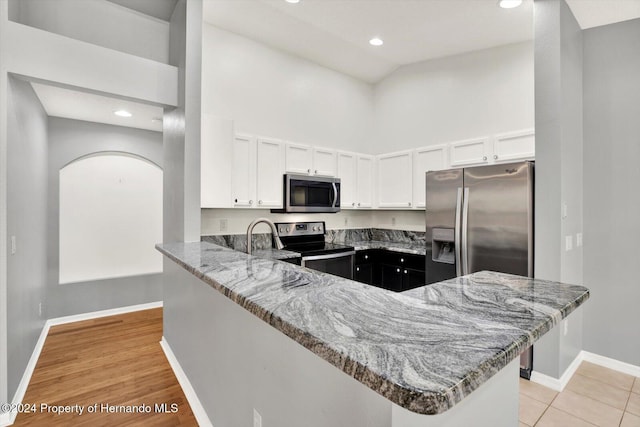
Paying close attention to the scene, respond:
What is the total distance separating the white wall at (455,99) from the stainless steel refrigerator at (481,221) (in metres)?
1.17

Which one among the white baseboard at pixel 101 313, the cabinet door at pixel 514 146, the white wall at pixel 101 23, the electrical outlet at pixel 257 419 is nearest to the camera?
the electrical outlet at pixel 257 419

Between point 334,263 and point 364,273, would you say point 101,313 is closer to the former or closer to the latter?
point 334,263

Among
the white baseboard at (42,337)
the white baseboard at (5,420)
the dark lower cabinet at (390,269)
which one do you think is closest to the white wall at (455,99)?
the dark lower cabinet at (390,269)

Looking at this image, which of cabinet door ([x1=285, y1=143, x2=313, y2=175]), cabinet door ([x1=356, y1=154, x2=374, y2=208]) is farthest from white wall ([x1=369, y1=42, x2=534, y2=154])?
cabinet door ([x1=285, y1=143, x2=313, y2=175])

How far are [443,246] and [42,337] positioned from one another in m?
4.24

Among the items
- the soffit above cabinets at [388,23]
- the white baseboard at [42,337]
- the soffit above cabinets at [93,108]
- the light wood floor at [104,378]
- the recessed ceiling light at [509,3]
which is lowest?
the light wood floor at [104,378]

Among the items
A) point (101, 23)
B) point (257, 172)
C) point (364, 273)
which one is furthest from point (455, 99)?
point (101, 23)

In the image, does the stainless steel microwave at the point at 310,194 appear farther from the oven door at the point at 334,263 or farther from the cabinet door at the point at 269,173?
the oven door at the point at 334,263

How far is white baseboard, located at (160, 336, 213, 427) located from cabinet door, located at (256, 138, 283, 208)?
1.64 metres

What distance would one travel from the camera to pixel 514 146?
325 cm

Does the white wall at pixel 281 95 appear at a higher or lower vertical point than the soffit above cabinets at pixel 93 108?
higher

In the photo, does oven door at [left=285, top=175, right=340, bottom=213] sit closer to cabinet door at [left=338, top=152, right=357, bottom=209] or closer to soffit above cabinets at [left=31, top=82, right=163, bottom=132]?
cabinet door at [left=338, top=152, right=357, bottom=209]

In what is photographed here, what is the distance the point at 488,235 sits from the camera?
270 cm

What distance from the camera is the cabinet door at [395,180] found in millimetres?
4113
